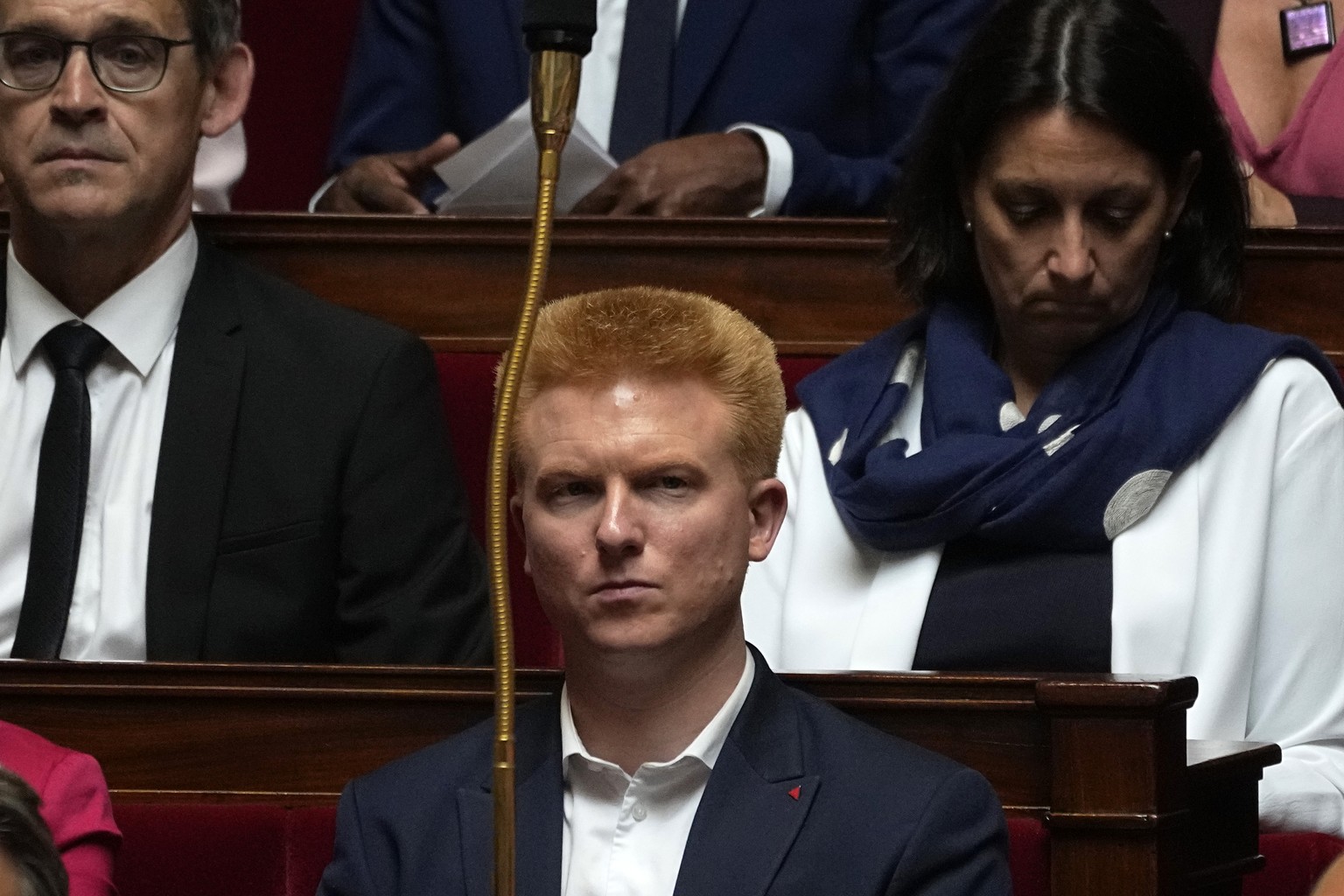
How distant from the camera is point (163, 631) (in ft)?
5.76

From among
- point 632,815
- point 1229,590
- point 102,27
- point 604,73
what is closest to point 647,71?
point 604,73

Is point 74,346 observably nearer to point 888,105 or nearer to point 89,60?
point 89,60

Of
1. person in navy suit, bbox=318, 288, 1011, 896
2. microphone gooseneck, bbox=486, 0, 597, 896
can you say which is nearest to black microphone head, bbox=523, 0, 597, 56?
microphone gooseneck, bbox=486, 0, 597, 896

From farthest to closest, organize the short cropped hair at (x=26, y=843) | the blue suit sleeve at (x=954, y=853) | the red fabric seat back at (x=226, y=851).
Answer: the red fabric seat back at (x=226, y=851)
the blue suit sleeve at (x=954, y=853)
the short cropped hair at (x=26, y=843)

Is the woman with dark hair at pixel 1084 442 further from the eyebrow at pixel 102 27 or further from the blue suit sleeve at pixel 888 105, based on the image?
the eyebrow at pixel 102 27

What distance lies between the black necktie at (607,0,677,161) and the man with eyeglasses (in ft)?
1.66

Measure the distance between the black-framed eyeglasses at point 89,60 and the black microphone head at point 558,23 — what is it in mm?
1040

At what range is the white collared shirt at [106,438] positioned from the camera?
5.88 ft

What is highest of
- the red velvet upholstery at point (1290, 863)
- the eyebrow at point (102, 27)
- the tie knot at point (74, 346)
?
the eyebrow at point (102, 27)

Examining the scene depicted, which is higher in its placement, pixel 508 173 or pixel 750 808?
pixel 508 173

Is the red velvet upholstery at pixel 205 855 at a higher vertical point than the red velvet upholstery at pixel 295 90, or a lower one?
lower

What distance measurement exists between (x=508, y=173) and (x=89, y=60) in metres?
0.44

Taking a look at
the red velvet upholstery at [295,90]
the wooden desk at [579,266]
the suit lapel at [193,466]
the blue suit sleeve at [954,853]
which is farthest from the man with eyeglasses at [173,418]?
the red velvet upholstery at [295,90]

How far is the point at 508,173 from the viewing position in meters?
2.19
